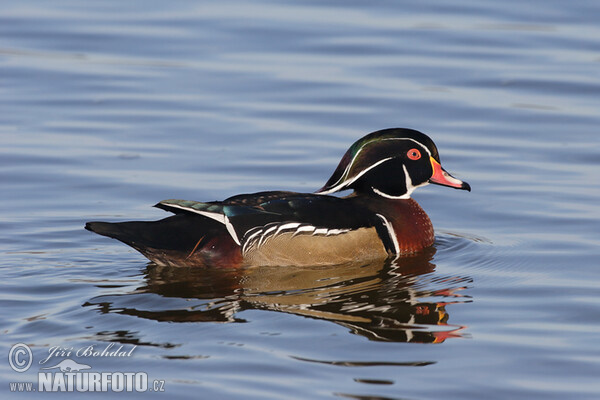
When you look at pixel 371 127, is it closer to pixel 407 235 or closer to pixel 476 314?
pixel 407 235

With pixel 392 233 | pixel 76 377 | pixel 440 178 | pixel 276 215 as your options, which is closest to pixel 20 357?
pixel 76 377

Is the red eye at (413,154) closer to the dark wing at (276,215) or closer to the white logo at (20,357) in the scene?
the dark wing at (276,215)

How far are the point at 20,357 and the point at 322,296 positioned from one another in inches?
94.9

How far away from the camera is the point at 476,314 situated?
8.16m

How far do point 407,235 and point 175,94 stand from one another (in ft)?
17.4

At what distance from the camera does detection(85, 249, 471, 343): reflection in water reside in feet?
26.1

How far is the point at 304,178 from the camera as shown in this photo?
11.8 meters

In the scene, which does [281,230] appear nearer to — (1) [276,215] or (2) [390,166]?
(1) [276,215]

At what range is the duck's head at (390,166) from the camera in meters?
10.1

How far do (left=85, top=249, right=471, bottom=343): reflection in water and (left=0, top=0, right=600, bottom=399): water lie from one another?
3 centimetres

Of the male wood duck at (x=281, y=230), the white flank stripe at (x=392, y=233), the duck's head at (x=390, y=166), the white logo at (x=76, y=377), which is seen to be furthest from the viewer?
the duck's head at (x=390, y=166)

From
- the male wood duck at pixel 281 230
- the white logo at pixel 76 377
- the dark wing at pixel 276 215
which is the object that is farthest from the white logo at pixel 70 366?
the dark wing at pixel 276 215

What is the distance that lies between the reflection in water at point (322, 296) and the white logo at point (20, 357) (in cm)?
95

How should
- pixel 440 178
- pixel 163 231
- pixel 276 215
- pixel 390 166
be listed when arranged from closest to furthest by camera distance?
pixel 163 231 → pixel 276 215 → pixel 390 166 → pixel 440 178
